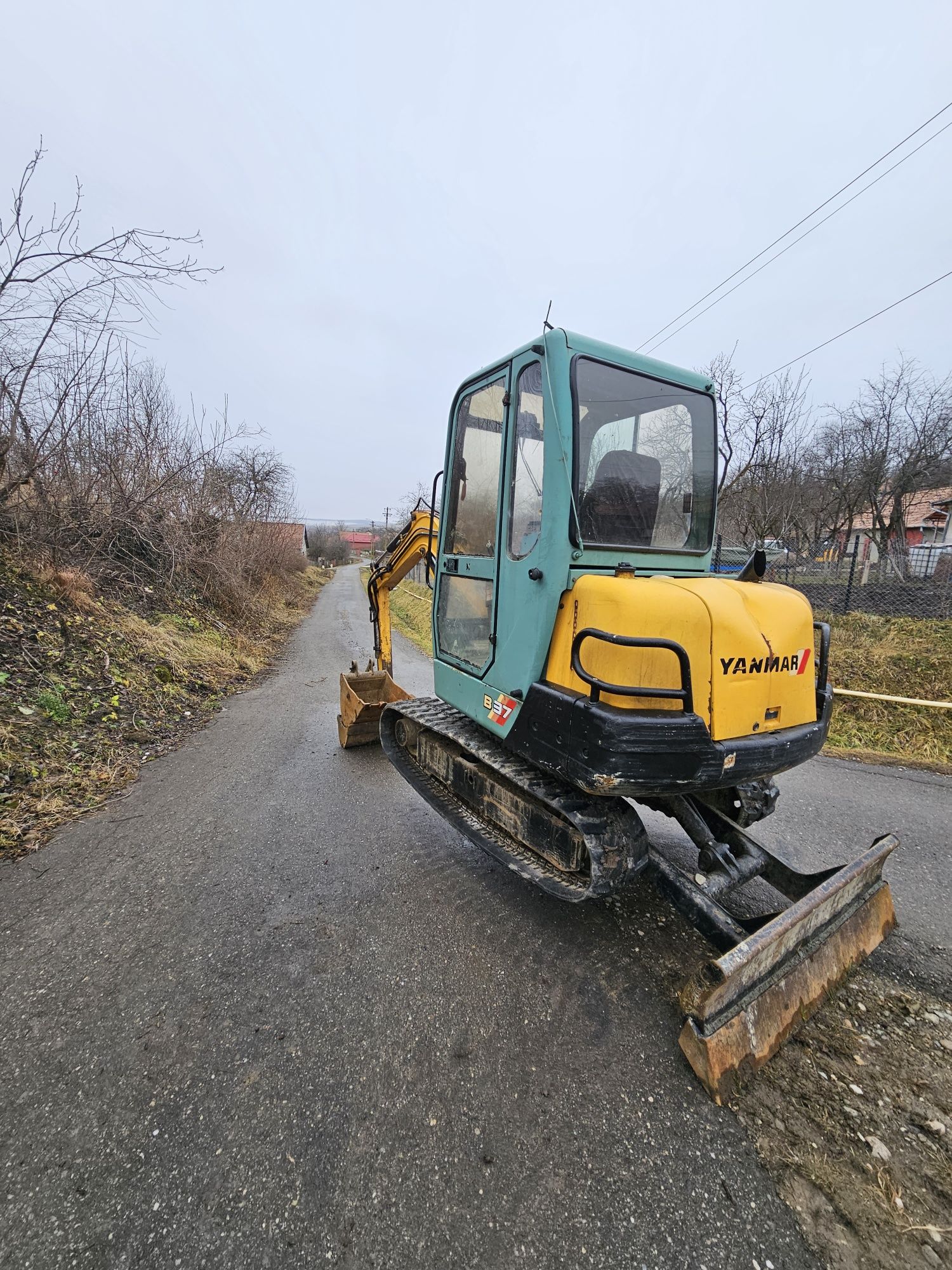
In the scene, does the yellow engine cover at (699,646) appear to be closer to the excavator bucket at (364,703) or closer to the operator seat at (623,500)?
the operator seat at (623,500)

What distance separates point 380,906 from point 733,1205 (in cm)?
183

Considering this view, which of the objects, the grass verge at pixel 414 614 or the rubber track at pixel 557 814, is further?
the grass verge at pixel 414 614

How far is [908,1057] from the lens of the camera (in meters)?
1.99

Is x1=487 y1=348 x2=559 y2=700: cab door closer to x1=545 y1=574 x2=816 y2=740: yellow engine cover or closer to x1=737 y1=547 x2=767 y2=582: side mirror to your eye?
x1=545 y1=574 x2=816 y2=740: yellow engine cover

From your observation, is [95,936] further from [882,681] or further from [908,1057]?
[882,681]

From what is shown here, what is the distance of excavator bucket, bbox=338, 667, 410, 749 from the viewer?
5039 millimetres

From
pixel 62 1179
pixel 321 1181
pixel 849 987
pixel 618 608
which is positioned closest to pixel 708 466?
pixel 618 608

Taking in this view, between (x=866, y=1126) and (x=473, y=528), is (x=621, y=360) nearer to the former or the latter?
(x=473, y=528)

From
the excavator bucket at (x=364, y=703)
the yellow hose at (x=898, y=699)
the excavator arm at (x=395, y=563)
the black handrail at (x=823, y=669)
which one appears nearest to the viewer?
the black handrail at (x=823, y=669)

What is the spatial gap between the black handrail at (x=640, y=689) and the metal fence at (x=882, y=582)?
19.1 ft

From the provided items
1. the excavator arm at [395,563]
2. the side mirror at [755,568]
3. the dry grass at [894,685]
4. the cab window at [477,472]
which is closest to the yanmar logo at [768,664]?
the side mirror at [755,568]

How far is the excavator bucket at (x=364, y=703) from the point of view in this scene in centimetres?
504

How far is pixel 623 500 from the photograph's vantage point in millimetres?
2572

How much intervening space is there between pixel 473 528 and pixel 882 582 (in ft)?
32.2
